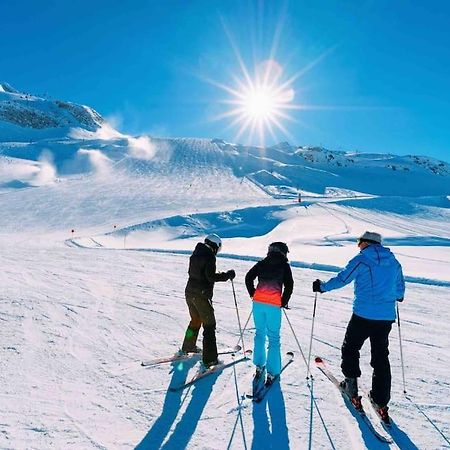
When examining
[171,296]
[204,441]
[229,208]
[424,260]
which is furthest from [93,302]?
[229,208]

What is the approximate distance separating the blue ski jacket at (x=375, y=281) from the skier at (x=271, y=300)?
82 cm

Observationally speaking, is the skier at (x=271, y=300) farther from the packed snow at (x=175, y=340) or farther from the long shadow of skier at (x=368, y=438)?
the long shadow of skier at (x=368, y=438)

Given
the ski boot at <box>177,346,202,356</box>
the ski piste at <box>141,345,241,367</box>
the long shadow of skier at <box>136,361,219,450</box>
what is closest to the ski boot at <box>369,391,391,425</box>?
the long shadow of skier at <box>136,361,219,450</box>

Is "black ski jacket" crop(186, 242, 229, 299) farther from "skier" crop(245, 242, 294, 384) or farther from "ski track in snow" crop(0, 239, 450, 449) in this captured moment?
"ski track in snow" crop(0, 239, 450, 449)

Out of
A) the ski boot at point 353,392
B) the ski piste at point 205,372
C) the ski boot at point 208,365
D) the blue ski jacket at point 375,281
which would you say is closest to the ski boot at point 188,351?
the ski boot at point 208,365

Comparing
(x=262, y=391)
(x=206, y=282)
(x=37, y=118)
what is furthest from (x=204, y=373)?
(x=37, y=118)

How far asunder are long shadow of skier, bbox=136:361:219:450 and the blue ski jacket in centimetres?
217

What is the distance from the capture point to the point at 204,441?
14.0 ft

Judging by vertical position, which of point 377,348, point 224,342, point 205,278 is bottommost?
point 224,342

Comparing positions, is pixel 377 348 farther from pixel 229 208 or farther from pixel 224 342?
pixel 229 208

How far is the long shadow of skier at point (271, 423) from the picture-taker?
169 inches

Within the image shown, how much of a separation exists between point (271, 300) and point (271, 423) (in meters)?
1.45

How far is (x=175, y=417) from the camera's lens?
4.74m

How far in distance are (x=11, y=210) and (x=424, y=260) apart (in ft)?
98.0
